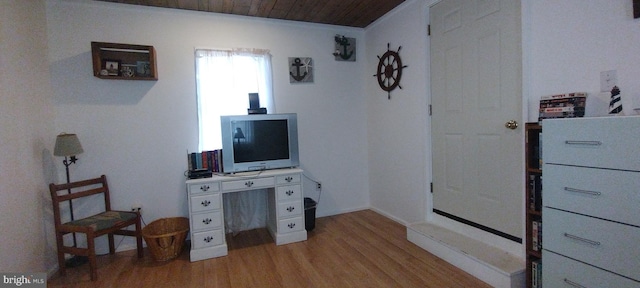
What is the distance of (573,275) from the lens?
1.52 meters

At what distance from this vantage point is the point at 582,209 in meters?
1.47

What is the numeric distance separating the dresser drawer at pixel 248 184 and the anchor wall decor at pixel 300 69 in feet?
4.14

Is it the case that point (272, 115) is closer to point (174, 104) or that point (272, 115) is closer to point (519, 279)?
point (174, 104)

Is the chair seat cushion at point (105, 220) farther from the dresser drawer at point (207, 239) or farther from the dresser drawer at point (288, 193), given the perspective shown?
the dresser drawer at point (288, 193)

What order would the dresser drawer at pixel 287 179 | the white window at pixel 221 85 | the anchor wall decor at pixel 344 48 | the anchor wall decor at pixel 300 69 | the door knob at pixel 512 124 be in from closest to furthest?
the door knob at pixel 512 124, the dresser drawer at pixel 287 179, the white window at pixel 221 85, the anchor wall decor at pixel 300 69, the anchor wall decor at pixel 344 48

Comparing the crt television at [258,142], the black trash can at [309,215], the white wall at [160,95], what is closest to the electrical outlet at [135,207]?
the white wall at [160,95]

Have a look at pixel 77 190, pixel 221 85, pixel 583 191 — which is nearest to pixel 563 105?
pixel 583 191

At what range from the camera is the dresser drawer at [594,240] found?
1313mm

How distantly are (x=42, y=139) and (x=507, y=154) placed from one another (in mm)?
3686

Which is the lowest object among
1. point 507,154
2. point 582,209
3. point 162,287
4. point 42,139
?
point 162,287

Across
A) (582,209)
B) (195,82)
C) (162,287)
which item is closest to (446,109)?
(582,209)

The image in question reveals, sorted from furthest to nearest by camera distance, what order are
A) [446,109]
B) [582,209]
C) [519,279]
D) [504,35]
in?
[446,109] < [504,35] < [519,279] < [582,209]

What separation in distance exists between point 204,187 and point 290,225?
897mm

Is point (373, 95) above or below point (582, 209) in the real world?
above
